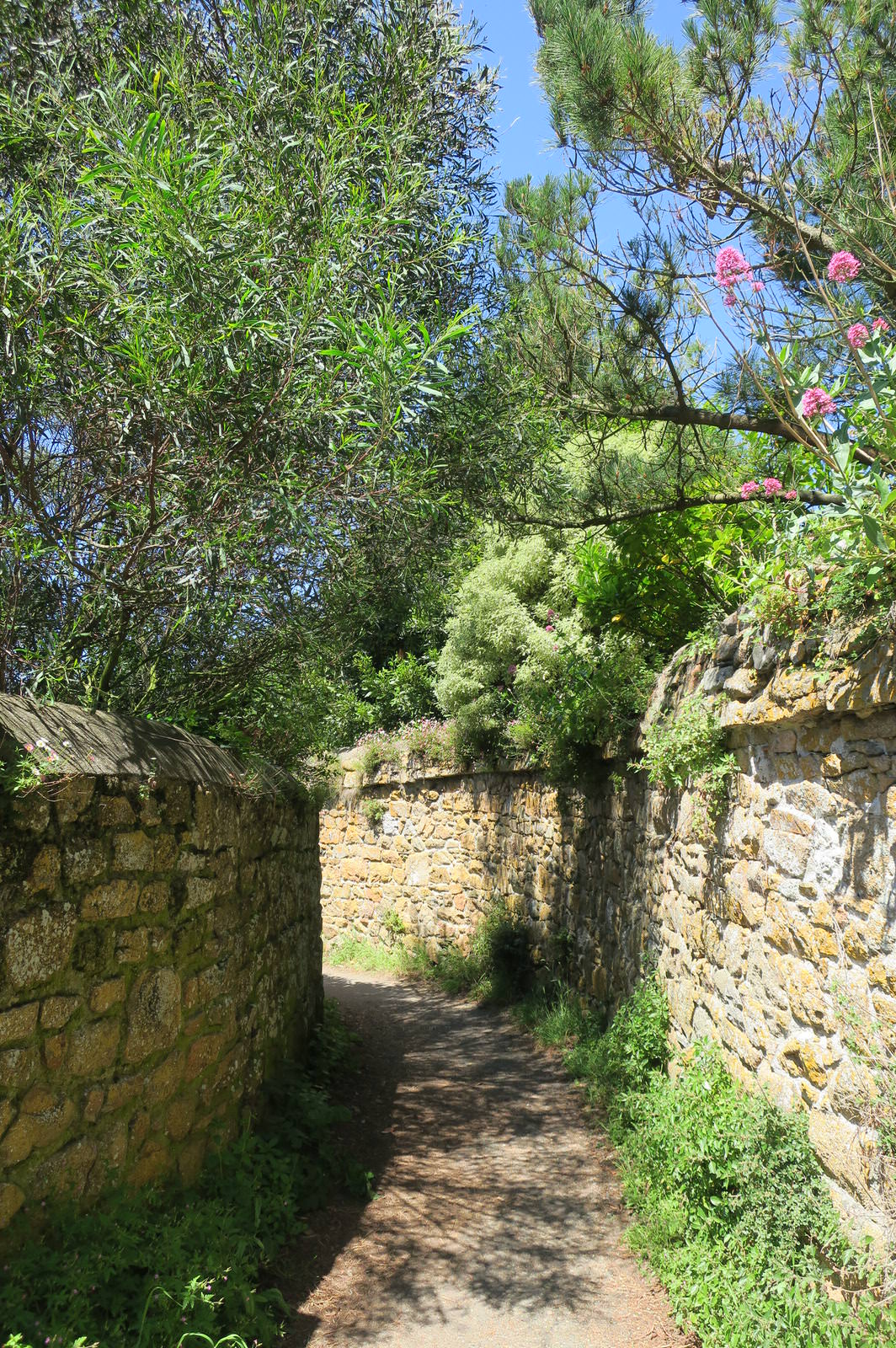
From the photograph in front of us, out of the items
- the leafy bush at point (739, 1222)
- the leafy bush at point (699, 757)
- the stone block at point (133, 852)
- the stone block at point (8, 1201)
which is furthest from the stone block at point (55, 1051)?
the leafy bush at point (699, 757)

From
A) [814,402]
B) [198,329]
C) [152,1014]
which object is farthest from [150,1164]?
[814,402]

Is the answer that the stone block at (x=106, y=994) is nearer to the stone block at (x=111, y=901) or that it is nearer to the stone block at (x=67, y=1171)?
the stone block at (x=111, y=901)

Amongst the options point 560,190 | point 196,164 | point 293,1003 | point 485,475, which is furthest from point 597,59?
point 293,1003

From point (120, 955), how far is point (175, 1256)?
3.42 feet

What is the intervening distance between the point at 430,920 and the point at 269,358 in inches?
366

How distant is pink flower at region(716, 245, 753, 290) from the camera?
3730 millimetres

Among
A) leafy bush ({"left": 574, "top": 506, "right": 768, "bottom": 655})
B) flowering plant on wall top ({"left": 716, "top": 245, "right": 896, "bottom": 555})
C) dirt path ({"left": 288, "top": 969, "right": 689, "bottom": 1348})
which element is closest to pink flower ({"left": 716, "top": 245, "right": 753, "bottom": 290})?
flowering plant on wall top ({"left": 716, "top": 245, "right": 896, "bottom": 555})

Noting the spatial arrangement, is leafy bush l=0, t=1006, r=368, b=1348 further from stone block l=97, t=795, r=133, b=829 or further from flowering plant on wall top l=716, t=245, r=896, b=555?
flowering plant on wall top l=716, t=245, r=896, b=555

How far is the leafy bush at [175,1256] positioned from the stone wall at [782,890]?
2.22 m

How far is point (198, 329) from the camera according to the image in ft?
11.0

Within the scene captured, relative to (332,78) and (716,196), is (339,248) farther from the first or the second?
(716,196)

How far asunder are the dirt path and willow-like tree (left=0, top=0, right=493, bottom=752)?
2.70 meters

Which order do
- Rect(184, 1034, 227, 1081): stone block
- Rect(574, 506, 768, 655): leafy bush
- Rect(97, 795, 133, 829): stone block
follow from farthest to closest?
Rect(574, 506, 768, 655): leafy bush, Rect(184, 1034, 227, 1081): stone block, Rect(97, 795, 133, 829): stone block

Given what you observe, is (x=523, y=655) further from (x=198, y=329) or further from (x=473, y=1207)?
(x=198, y=329)
